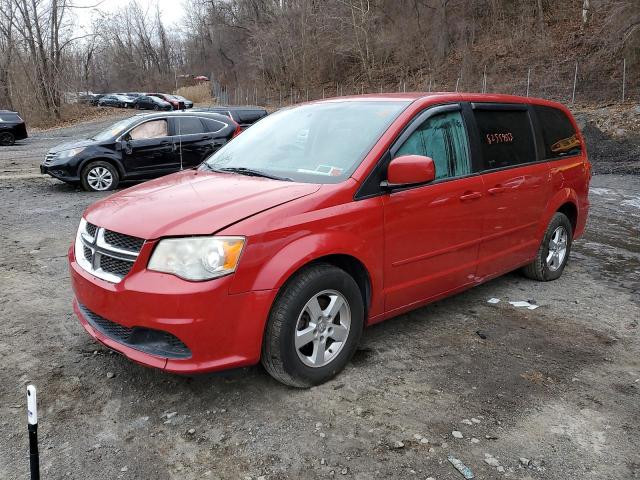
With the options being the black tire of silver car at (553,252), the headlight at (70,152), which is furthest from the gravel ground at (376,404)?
the headlight at (70,152)

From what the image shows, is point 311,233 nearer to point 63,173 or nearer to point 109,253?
point 109,253

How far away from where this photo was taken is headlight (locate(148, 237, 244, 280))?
113 inches

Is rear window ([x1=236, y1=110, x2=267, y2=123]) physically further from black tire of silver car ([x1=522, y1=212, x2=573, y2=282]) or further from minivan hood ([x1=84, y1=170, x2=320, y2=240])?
minivan hood ([x1=84, y1=170, x2=320, y2=240])

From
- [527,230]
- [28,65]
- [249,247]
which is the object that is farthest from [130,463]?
[28,65]

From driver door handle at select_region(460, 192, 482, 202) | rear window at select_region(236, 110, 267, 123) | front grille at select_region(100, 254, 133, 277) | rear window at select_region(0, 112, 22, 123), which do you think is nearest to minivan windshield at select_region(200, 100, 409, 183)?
driver door handle at select_region(460, 192, 482, 202)

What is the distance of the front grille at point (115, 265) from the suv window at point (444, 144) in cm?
195

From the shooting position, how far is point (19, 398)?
327 centimetres

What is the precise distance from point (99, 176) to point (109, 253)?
8.64 m

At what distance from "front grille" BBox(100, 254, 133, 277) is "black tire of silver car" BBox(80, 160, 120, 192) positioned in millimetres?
8510

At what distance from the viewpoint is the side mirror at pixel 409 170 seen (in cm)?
346

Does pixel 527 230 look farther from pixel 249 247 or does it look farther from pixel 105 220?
pixel 105 220

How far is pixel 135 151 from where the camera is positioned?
440 inches

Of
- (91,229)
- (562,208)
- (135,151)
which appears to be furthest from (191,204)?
(135,151)

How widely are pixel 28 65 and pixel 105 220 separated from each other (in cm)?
3469
